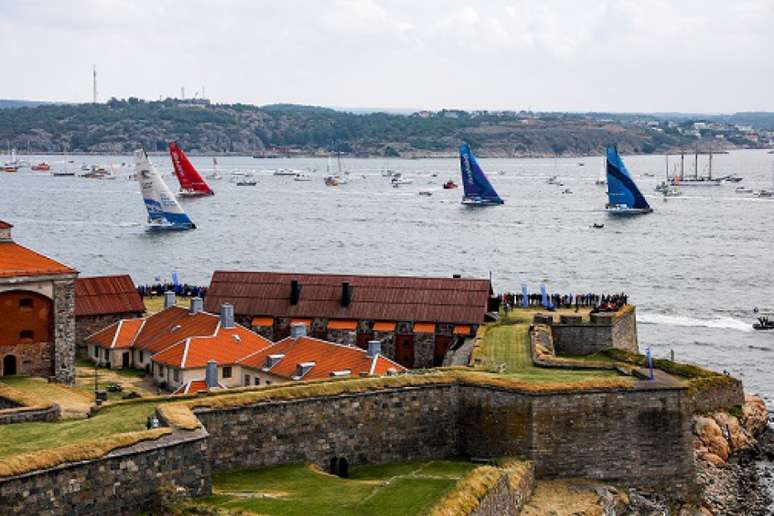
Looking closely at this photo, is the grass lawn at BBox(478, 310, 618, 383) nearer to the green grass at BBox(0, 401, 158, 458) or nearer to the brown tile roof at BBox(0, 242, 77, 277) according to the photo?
the green grass at BBox(0, 401, 158, 458)

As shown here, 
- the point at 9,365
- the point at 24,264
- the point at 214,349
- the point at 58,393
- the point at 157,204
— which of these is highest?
the point at 24,264

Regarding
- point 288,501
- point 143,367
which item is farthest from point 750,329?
point 288,501

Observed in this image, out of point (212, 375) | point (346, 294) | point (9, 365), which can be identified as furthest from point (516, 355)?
point (9, 365)

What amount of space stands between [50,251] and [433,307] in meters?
87.0

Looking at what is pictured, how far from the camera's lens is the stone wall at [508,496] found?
3444 cm

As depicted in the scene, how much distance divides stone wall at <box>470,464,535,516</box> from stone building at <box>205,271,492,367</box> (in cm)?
1787

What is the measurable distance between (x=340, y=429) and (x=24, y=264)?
18.8m

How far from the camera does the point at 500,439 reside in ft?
135

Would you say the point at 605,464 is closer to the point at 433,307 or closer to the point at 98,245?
the point at 433,307

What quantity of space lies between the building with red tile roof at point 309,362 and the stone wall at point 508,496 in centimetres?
812

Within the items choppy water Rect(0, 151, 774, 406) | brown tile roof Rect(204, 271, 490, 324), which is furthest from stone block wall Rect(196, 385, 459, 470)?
choppy water Rect(0, 151, 774, 406)

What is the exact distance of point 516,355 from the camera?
164ft

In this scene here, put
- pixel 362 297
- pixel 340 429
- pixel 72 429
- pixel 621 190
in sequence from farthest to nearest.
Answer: pixel 621 190 → pixel 362 297 → pixel 340 429 → pixel 72 429

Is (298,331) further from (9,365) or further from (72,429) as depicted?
(72,429)
